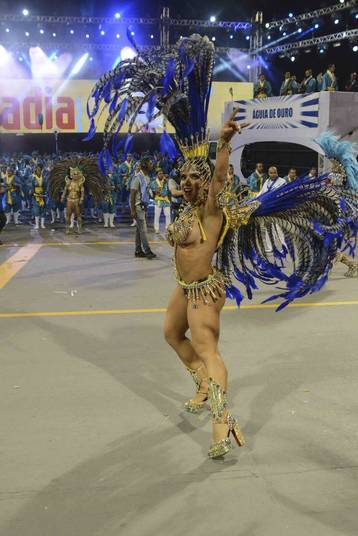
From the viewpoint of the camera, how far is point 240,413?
451 cm

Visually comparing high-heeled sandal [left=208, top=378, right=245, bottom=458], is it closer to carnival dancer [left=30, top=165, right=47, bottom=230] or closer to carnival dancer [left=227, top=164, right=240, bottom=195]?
carnival dancer [left=227, top=164, right=240, bottom=195]

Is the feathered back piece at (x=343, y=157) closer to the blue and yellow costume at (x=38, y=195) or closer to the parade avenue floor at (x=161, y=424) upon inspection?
the parade avenue floor at (x=161, y=424)

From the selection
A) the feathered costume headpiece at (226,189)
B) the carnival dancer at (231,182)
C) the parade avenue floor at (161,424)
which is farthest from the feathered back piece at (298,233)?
the parade avenue floor at (161,424)

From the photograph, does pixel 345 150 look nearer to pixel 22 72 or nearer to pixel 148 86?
pixel 148 86

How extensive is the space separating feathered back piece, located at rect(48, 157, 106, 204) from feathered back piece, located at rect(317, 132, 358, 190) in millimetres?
9331

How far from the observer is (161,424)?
432 cm

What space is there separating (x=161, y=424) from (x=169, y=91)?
240 cm

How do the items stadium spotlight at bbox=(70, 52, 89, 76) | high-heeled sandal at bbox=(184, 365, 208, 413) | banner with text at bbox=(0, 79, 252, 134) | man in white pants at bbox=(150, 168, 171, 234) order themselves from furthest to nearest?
stadium spotlight at bbox=(70, 52, 89, 76) → banner with text at bbox=(0, 79, 252, 134) → man in white pants at bbox=(150, 168, 171, 234) → high-heeled sandal at bbox=(184, 365, 208, 413)

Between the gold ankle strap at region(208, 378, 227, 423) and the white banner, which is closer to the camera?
the gold ankle strap at region(208, 378, 227, 423)

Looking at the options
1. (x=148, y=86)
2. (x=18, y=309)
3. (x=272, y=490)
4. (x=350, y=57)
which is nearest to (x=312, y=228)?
(x=148, y=86)

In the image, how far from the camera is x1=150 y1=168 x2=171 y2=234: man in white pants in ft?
47.5

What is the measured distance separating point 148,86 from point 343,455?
9.46 ft

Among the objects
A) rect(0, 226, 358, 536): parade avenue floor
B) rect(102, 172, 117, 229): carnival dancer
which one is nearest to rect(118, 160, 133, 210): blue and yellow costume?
rect(102, 172, 117, 229): carnival dancer

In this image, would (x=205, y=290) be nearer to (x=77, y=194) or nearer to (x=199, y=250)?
(x=199, y=250)
